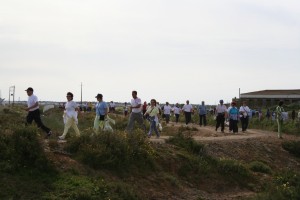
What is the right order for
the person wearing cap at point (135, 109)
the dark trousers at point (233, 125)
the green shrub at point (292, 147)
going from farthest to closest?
the dark trousers at point (233, 125) < the green shrub at point (292, 147) < the person wearing cap at point (135, 109)

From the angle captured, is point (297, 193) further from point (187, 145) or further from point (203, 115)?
point (203, 115)

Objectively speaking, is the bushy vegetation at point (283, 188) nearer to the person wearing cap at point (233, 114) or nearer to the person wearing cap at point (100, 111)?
the person wearing cap at point (100, 111)

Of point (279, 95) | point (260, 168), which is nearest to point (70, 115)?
point (260, 168)

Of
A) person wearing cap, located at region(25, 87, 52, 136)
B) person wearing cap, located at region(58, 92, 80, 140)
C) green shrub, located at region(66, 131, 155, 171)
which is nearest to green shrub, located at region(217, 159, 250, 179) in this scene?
green shrub, located at region(66, 131, 155, 171)

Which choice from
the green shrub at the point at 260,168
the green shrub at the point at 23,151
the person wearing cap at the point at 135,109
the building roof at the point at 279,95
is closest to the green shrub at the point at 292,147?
the green shrub at the point at 260,168

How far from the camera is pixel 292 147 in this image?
21.4 metres

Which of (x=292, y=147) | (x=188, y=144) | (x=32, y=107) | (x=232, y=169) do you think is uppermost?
(x=32, y=107)

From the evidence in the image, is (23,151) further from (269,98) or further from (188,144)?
(269,98)

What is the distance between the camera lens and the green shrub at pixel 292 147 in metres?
21.3

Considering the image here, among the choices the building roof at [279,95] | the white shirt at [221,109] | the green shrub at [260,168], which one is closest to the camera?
the green shrub at [260,168]

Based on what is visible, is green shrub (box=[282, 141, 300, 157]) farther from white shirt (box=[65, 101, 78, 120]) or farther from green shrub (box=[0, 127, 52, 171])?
green shrub (box=[0, 127, 52, 171])

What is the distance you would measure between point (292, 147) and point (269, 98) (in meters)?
40.6

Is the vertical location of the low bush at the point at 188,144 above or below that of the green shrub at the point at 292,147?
above

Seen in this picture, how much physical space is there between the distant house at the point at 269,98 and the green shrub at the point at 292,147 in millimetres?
37272
